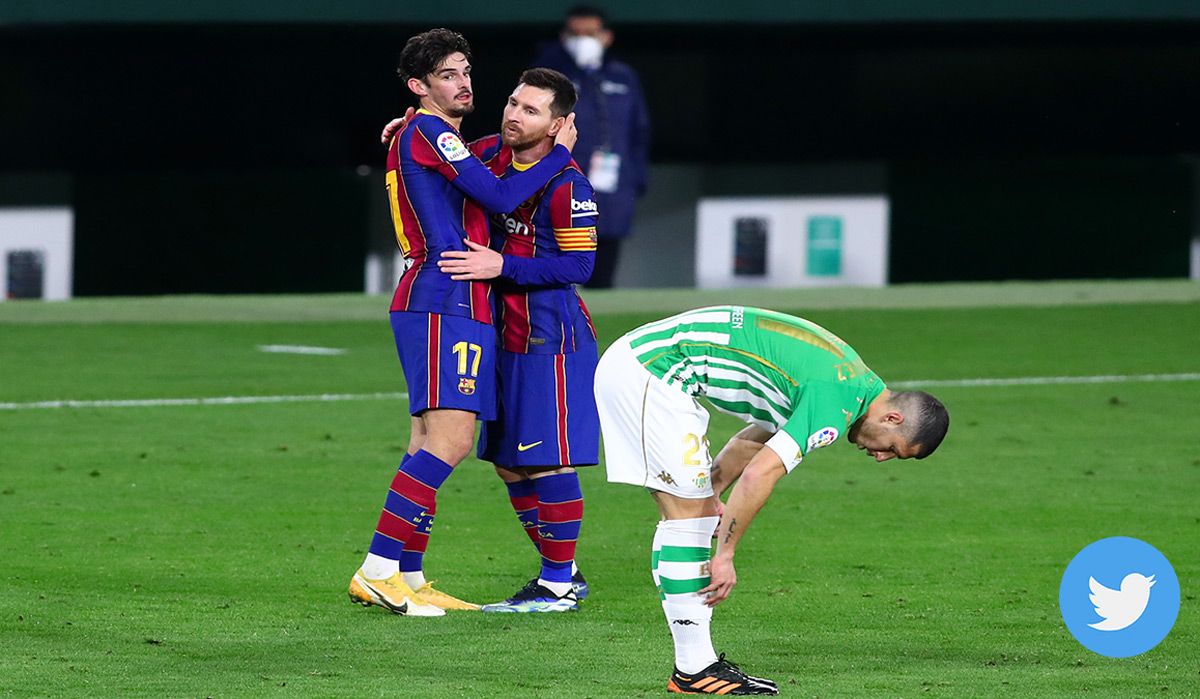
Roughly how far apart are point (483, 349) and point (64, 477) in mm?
3534

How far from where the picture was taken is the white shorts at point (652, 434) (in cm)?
615

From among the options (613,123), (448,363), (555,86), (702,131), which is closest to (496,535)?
(448,363)

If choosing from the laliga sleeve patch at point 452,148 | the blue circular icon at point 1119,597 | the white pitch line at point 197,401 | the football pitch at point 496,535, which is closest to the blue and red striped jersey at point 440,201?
the laliga sleeve patch at point 452,148

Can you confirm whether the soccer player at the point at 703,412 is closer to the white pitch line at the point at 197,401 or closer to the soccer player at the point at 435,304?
the soccer player at the point at 435,304

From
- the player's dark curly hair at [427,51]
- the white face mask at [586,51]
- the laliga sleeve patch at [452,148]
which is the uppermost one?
the white face mask at [586,51]

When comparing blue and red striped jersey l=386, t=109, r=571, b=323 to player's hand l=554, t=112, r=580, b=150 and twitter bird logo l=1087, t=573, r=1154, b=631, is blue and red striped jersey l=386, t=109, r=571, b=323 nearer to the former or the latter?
player's hand l=554, t=112, r=580, b=150

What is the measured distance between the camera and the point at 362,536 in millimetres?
8922

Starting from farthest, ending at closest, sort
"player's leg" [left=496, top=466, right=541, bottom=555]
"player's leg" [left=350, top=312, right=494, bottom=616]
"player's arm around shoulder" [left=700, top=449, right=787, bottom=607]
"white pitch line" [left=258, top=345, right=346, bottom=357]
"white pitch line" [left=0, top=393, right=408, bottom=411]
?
"white pitch line" [left=258, top=345, right=346, bottom=357]
"white pitch line" [left=0, top=393, right=408, bottom=411]
"player's leg" [left=496, top=466, right=541, bottom=555]
"player's leg" [left=350, top=312, right=494, bottom=616]
"player's arm around shoulder" [left=700, top=449, right=787, bottom=607]

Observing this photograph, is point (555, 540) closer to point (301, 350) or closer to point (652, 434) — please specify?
point (652, 434)

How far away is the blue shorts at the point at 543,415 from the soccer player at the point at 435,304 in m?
0.09

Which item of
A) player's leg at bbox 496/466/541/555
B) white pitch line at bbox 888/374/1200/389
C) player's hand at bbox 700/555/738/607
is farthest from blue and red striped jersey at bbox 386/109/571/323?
white pitch line at bbox 888/374/1200/389

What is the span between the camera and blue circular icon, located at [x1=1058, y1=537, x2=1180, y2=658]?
640cm

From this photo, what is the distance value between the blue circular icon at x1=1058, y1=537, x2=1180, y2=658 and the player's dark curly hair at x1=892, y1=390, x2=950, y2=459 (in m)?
0.70

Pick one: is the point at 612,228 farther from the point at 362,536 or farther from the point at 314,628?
the point at 314,628
